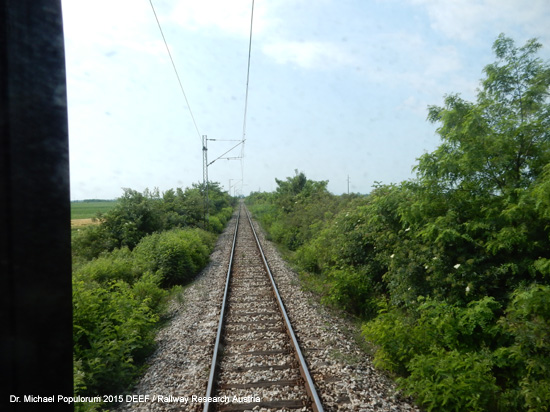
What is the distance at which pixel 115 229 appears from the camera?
1748 centimetres

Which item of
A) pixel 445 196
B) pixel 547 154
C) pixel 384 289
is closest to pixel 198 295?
pixel 384 289

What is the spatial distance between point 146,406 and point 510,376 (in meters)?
4.85

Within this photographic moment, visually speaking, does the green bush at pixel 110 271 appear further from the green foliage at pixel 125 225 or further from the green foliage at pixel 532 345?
the green foliage at pixel 532 345

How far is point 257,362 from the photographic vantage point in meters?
5.84

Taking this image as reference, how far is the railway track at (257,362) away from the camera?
4691 mm

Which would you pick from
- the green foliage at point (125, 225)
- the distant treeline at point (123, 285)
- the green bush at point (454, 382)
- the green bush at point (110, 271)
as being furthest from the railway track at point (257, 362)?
the green foliage at point (125, 225)

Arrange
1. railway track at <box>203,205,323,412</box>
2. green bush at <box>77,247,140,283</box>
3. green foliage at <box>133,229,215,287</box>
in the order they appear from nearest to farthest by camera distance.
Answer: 1. railway track at <box>203,205,323,412</box>
2. green bush at <box>77,247,140,283</box>
3. green foliage at <box>133,229,215,287</box>

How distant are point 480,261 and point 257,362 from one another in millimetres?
3979

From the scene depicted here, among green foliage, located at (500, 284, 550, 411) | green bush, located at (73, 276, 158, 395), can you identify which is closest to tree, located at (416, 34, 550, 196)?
green foliage, located at (500, 284, 550, 411)

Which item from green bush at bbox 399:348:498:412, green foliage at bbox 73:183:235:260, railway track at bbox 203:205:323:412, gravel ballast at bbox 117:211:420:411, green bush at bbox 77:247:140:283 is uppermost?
green foliage at bbox 73:183:235:260

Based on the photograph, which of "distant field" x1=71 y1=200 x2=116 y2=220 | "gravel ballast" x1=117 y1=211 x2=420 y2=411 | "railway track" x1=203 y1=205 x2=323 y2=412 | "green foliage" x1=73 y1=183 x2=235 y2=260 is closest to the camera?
Result: "railway track" x1=203 y1=205 x2=323 y2=412

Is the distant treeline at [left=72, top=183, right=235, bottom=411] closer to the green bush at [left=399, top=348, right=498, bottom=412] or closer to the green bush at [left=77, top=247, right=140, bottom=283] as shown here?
the green bush at [left=77, top=247, right=140, bottom=283]

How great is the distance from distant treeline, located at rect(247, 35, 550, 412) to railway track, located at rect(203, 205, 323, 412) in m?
1.39

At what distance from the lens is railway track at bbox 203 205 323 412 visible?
15.4 ft
